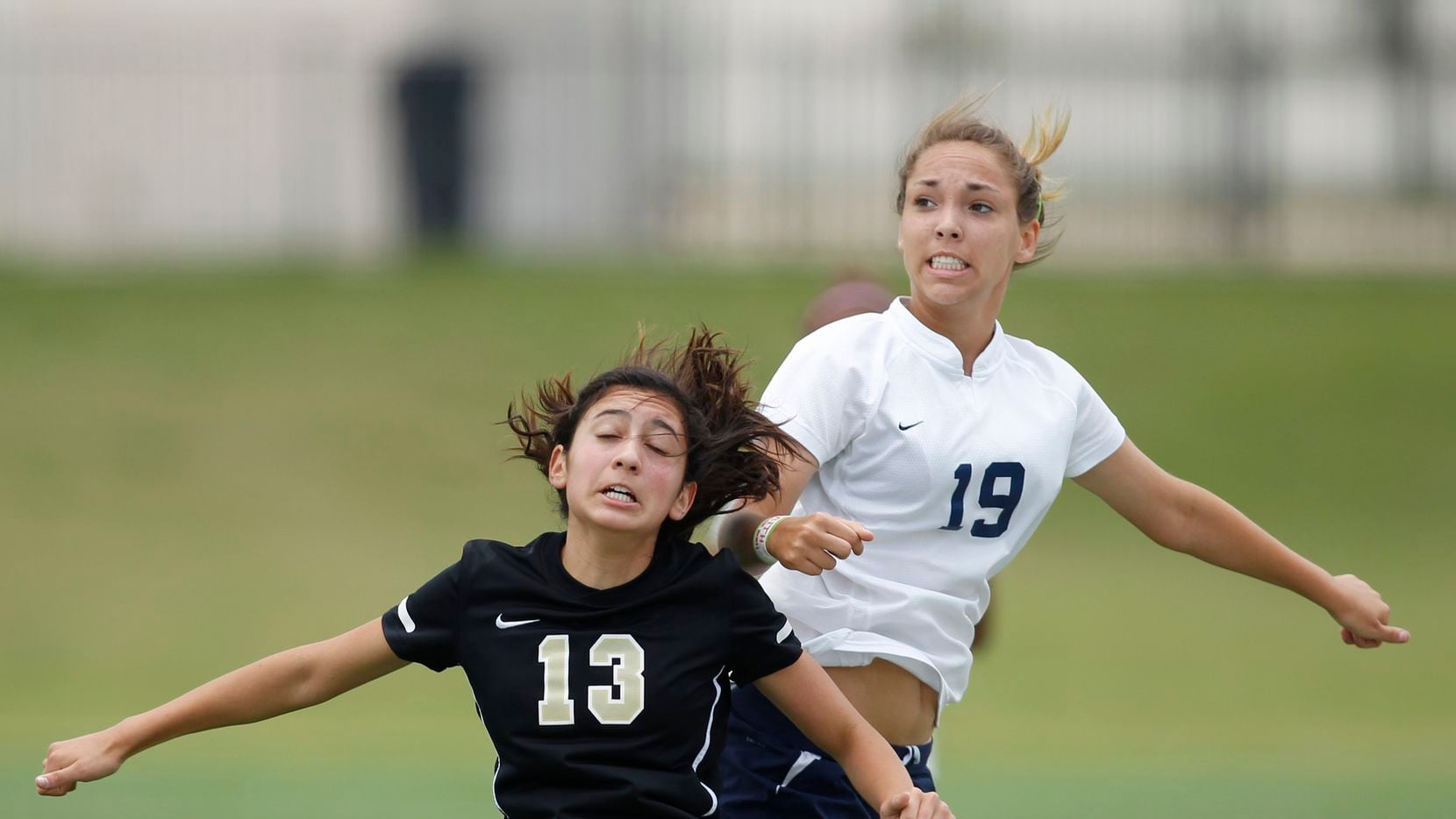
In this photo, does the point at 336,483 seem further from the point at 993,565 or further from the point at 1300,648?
the point at 993,565

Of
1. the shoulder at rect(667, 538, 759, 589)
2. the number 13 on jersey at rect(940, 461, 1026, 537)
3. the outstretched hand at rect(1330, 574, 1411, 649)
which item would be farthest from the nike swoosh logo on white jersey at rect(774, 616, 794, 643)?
the outstretched hand at rect(1330, 574, 1411, 649)

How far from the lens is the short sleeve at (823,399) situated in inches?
161

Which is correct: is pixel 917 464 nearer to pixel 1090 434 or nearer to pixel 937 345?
pixel 937 345

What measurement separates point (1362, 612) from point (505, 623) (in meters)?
2.12

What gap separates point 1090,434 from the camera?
4.50 m

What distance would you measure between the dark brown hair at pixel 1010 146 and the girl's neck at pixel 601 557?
107 centimetres

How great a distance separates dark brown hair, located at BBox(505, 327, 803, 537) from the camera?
410cm

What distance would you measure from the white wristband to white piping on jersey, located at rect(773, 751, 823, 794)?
52cm

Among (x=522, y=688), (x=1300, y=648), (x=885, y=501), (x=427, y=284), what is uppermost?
(x=885, y=501)

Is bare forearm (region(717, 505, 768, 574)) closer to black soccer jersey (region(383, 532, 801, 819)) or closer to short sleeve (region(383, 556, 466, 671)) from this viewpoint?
black soccer jersey (region(383, 532, 801, 819))

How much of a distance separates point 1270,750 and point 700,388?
22.3 ft

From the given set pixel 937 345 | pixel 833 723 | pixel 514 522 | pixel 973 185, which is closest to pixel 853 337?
pixel 937 345

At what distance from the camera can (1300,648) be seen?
39.6 ft

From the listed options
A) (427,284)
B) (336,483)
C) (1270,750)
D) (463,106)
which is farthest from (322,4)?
(1270,750)
